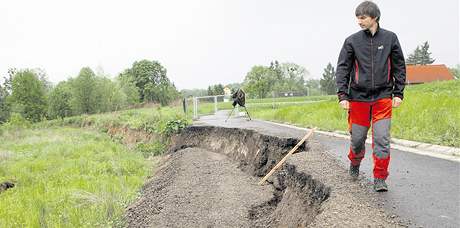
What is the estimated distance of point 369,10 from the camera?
4.04 m

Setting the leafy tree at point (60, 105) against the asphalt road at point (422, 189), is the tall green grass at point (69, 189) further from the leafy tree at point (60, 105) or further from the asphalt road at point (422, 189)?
the leafy tree at point (60, 105)

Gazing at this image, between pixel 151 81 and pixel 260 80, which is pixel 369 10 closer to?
pixel 260 80

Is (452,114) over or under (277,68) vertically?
under

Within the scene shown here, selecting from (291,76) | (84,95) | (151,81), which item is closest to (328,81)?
(291,76)

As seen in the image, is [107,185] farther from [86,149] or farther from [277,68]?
[277,68]

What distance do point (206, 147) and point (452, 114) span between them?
8.34 m

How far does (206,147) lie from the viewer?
47.3 feet

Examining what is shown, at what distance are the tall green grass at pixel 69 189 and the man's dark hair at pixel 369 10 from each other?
19.6ft

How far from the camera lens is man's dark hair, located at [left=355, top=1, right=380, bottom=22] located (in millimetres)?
4035

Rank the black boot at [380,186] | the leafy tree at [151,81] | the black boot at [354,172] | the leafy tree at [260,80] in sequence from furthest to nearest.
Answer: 1. the leafy tree at [151,81]
2. the leafy tree at [260,80]
3. the black boot at [354,172]
4. the black boot at [380,186]

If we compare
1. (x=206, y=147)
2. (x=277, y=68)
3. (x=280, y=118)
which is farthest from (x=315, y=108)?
(x=277, y=68)

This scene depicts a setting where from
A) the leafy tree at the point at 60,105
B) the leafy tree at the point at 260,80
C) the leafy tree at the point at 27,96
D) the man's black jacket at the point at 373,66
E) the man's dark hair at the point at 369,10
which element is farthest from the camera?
the leafy tree at the point at 260,80

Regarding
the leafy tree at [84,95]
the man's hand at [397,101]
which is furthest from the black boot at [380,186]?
the leafy tree at [84,95]

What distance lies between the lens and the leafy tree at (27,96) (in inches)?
2175
